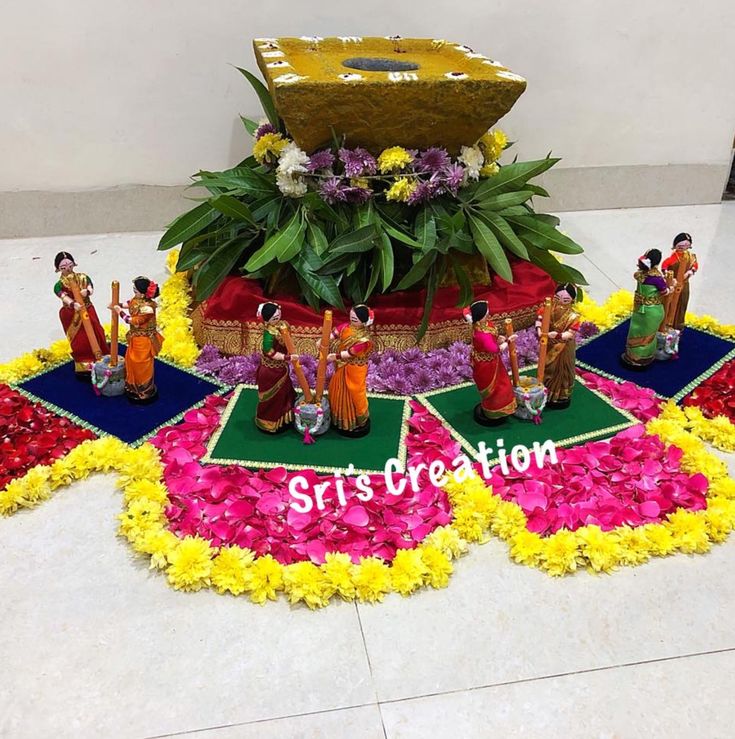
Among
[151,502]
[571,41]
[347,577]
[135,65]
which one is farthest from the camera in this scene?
[571,41]

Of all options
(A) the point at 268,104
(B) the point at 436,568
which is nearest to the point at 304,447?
(B) the point at 436,568

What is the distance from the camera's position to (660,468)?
210cm

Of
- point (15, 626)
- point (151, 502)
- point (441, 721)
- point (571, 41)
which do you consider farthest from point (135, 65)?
point (441, 721)

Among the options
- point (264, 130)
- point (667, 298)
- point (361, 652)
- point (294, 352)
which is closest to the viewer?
point (361, 652)

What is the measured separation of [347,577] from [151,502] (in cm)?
60

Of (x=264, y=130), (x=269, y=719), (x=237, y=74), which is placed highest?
(x=237, y=74)

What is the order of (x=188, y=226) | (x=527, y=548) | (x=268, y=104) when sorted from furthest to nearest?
(x=268, y=104) → (x=188, y=226) → (x=527, y=548)

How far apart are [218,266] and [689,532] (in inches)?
72.2

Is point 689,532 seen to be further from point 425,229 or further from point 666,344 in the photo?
point 425,229

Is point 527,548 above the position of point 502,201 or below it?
below

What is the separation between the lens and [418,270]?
254 cm

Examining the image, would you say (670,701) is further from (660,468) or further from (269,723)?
(269,723)

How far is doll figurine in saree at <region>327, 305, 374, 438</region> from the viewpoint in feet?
6.66

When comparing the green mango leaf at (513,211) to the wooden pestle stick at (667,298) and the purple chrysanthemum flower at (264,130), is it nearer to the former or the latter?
the wooden pestle stick at (667,298)
